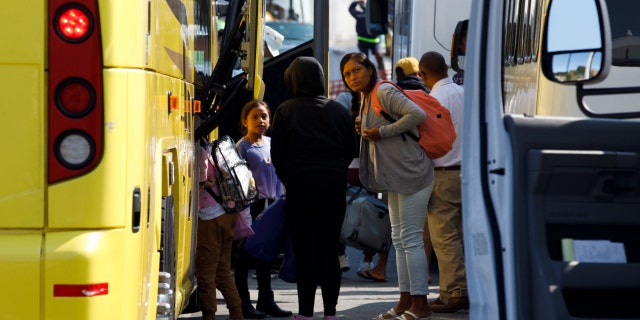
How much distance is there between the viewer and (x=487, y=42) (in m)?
4.43

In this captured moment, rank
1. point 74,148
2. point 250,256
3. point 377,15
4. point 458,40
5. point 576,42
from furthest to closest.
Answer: point 377,15 < point 250,256 < point 458,40 < point 74,148 < point 576,42

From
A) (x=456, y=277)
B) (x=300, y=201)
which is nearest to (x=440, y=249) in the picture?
(x=456, y=277)

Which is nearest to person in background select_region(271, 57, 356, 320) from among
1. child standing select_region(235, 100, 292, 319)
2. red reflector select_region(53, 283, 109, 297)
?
child standing select_region(235, 100, 292, 319)

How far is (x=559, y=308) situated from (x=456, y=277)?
4.73 m

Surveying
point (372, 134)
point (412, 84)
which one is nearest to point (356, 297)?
point (412, 84)

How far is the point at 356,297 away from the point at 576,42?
5.70m

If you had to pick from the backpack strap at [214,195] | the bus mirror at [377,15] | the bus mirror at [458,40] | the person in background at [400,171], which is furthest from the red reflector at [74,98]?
the bus mirror at [377,15]

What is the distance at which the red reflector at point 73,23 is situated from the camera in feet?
14.0

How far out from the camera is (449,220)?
868 cm

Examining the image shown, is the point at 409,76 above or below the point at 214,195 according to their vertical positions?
above

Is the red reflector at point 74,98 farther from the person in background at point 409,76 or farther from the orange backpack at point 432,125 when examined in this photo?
the person in background at point 409,76

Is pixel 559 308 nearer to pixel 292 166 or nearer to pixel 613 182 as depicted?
pixel 613 182

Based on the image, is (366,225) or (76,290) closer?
(76,290)

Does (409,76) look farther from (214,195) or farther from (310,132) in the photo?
(214,195)
